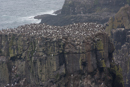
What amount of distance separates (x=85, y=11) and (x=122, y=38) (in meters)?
36.6

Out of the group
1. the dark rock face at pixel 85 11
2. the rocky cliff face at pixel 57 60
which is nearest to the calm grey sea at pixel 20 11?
the dark rock face at pixel 85 11

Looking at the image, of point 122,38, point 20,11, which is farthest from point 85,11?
point 20,11

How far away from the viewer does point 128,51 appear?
58.8m

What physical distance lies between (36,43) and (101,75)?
11610 mm

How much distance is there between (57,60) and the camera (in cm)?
3925

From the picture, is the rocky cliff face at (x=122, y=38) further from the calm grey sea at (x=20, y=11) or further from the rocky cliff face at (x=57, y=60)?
the calm grey sea at (x=20, y=11)

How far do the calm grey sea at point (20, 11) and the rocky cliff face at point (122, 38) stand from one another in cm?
4275

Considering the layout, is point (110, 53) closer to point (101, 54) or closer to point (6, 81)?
point (101, 54)

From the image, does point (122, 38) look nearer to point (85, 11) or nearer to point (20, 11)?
point (85, 11)

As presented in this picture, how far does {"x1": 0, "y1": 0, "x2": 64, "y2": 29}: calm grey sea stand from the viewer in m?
103

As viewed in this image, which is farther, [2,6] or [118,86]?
[2,6]

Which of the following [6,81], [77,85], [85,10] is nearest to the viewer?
[77,85]

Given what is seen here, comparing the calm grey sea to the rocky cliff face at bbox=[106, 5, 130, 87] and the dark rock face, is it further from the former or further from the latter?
the rocky cliff face at bbox=[106, 5, 130, 87]

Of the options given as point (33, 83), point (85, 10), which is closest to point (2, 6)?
point (85, 10)
